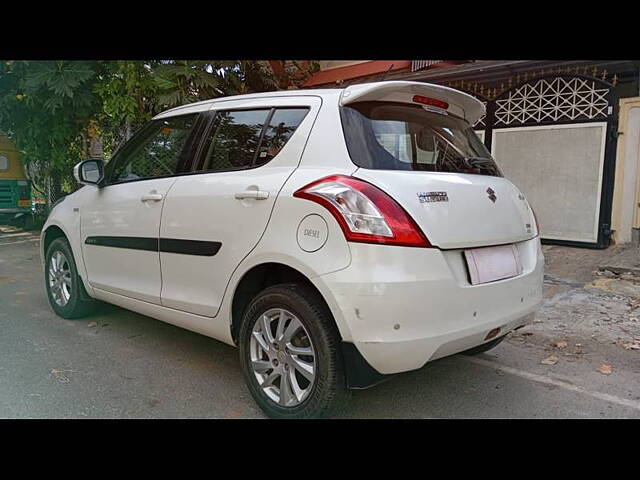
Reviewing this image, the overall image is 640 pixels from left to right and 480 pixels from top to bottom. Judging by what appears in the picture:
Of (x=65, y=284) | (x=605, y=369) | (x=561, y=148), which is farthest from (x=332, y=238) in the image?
(x=561, y=148)

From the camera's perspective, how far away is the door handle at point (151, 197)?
3.30m

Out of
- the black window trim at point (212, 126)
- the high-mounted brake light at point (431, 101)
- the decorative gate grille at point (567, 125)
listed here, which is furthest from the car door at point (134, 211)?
the decorative gate grille at point (567, 125)

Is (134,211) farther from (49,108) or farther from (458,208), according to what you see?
(49,108)

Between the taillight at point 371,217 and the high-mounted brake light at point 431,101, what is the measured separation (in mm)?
788

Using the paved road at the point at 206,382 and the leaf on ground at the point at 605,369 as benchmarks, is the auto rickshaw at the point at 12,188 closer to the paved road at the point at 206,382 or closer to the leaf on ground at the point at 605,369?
the paved road at the point at 206,382

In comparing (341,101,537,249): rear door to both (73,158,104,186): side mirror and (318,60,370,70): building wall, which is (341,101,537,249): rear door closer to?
(73,158,104,186): side mirror

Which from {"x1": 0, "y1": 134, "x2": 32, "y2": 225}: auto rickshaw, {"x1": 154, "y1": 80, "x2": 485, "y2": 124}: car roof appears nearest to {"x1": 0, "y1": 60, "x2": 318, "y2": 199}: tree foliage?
{"x1": 0, "y1": 134, "x2": 32, "y2": 225}: auto rickshaw

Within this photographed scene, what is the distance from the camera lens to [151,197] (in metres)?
3.35

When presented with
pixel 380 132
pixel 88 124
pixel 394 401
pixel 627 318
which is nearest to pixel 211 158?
pixel 380 132

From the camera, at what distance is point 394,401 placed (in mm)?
2930

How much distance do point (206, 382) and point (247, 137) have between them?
63.8 inches

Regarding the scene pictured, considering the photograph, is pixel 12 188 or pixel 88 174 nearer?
pixel 88 174

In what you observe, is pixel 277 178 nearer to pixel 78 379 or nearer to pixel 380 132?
pixel 380 132

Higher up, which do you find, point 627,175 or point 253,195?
point 253,195
